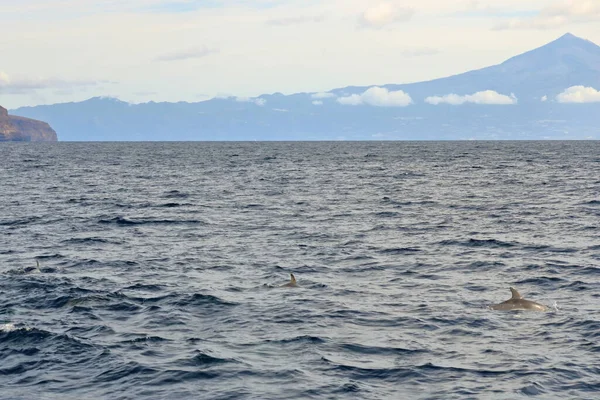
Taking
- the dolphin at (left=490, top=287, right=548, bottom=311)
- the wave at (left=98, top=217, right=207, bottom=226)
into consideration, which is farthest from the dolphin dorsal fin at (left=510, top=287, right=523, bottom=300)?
the wave at (left=98, top=217, right=207, bottom=226)

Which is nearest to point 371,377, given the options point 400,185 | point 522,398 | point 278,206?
point 522,398

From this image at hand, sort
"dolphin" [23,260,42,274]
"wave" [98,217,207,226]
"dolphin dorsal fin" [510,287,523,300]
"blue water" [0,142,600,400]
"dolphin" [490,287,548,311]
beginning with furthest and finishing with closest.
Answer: "wave" [98,217,207,226] < "dolphin" [23,260,42,274] < "dolphin dorsal fin" [510,287,523,300] < "dolphin" [490,287,548,311] < "blue water" [0,142,600,400]

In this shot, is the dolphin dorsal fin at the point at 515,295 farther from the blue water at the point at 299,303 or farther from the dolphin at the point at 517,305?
the blue water at the point at 299,303

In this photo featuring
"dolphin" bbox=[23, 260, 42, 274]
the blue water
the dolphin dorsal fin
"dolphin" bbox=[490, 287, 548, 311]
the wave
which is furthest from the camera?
the wave

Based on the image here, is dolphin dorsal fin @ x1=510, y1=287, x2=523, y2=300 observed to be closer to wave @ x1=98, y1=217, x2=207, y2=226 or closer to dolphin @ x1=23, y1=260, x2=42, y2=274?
dolphin @ x1=23, y1=260, x2=42, y2=274

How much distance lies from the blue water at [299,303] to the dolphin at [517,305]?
46 centimetres

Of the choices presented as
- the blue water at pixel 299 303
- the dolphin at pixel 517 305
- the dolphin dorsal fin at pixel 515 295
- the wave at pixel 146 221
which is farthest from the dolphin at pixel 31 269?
the dolphin dorsal fin at pixel 515 295

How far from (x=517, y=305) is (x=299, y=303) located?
22.1 ft

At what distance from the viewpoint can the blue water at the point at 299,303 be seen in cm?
1716

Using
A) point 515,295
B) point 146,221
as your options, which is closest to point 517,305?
point 515,295

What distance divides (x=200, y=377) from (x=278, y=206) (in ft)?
120

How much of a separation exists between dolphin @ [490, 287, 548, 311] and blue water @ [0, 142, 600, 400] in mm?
463

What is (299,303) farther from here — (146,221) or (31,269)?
(146,221)

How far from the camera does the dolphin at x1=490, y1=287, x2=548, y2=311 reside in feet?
74.8
